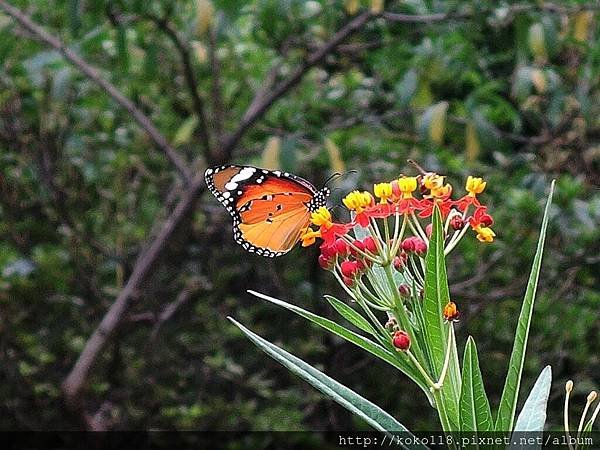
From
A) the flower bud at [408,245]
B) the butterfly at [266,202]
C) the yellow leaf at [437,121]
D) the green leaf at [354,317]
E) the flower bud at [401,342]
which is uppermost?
the flower bud at [408,245]

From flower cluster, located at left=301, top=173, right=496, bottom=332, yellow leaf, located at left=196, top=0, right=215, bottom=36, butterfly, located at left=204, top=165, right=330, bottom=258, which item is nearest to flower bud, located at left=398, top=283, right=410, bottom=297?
flower cluster, located at left=301, top=173, right=496, bottom=332

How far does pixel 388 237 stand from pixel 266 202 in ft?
1.46

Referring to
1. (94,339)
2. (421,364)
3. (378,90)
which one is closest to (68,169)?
(94,339)

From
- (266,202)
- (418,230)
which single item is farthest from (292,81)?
(418,230)

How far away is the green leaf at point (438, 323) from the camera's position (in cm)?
71

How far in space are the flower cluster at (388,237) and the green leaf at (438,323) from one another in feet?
0.11

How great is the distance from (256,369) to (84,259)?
76 cm

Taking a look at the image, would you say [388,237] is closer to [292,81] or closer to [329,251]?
[329,251]

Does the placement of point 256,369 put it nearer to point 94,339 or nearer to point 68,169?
point 94,339

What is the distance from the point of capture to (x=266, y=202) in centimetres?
118

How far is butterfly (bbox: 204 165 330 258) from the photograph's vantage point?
110cm

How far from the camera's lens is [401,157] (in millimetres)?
2516

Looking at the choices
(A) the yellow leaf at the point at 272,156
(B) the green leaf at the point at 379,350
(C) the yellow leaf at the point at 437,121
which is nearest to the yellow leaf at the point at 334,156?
(A) the yellow leaf at the point at 272,156

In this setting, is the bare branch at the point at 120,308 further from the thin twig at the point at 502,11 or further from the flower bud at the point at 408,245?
the flower bud at the point at 408,245
